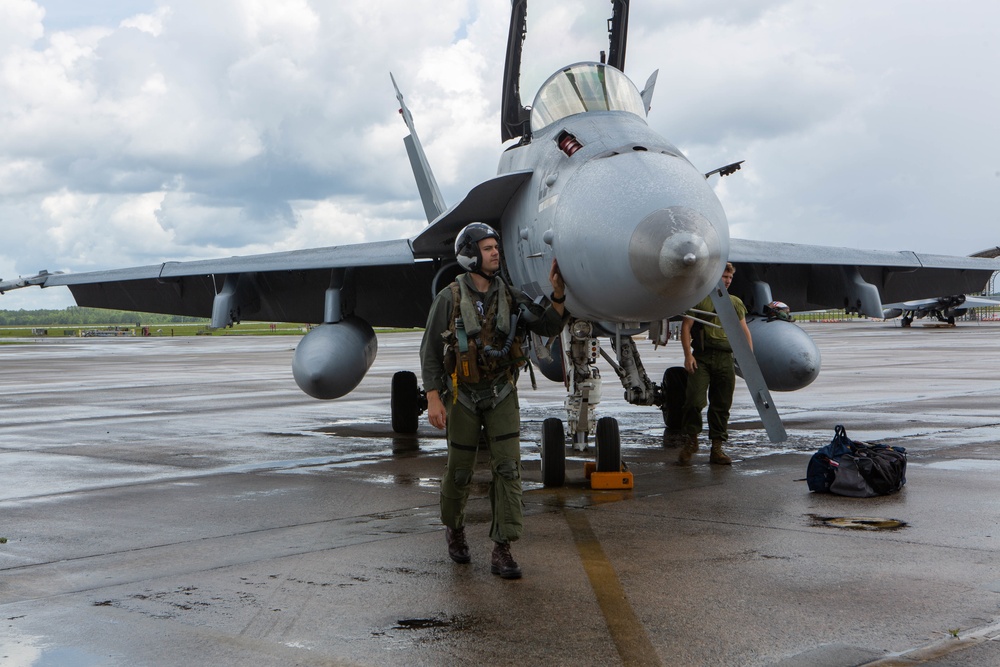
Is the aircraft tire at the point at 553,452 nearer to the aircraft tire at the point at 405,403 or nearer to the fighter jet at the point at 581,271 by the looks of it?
the fighter jet at the point at 581,271

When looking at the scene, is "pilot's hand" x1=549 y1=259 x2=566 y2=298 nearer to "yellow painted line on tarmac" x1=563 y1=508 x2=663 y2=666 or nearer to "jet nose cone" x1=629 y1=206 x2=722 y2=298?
"jet nose cone" x1=629 y1=206 x2=722 y2=298

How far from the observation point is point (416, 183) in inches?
648

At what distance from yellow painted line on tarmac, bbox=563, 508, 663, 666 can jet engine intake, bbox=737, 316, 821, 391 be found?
4672 millimetres

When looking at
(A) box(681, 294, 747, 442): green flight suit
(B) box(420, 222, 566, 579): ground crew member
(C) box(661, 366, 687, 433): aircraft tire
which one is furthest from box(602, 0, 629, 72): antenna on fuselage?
(C) box(661, 366, 687, 433): aircraft tire

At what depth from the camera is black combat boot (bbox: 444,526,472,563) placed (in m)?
5.81

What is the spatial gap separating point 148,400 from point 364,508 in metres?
12.6

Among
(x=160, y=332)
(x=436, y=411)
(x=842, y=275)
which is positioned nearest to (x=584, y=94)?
(x=436, y=411)

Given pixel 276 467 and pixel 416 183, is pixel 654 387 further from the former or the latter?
pixel 416 183

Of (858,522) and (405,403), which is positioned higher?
(405,403)

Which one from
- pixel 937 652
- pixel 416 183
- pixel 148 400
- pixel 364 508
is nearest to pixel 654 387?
pixel 364 508

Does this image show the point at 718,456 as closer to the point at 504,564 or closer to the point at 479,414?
the point at 479,414

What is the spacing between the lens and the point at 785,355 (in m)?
10.7

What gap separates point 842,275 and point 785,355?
345 cm

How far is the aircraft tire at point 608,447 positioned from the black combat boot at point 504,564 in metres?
2.81
